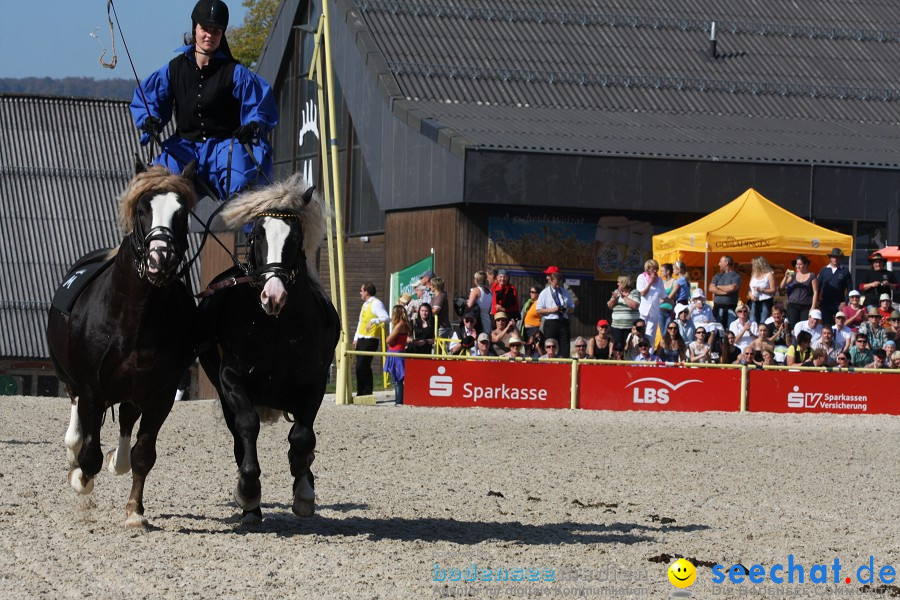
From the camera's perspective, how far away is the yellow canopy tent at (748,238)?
69.9ft

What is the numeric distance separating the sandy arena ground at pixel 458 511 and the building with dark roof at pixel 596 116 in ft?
34.3

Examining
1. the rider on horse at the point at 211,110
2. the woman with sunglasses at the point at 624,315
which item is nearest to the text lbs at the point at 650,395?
the woman with sunglasses at the point at 624,315

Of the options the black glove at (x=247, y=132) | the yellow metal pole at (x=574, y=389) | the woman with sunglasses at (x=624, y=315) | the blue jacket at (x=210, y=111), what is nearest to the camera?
the black glove at (x=247, y=132)

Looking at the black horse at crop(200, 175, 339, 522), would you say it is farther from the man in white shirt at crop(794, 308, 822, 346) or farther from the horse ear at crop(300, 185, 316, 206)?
the man in white shirt at crop(794, 308, 822, 346)

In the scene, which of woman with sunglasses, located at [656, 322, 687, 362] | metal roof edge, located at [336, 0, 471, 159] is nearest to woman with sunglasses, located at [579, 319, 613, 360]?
woman with sunglasses, located at [656, 322, 687, 362]

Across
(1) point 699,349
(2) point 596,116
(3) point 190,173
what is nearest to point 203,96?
(3) point 190,173

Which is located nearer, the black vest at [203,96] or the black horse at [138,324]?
the black horse at [138,324]

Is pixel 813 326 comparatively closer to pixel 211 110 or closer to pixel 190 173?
pixel 211 110

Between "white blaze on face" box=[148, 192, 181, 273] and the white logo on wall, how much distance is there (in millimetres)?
26769

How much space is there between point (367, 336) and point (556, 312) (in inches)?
105

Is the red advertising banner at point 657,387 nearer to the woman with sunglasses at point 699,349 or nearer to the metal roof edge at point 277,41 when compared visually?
the woman with sunglasses at point 699,349

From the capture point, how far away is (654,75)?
1201 inches

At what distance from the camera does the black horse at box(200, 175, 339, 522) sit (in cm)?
816

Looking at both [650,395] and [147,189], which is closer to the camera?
[147,189]
